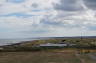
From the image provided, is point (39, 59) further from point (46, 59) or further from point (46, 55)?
point (46, 55)

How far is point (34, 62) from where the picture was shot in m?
39.2

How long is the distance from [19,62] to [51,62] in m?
5.04

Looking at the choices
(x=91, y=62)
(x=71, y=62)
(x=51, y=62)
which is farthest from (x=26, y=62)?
(x=91, y=62)

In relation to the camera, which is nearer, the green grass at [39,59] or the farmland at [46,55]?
the green grass at [39,59]

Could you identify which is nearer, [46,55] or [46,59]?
[46,59]

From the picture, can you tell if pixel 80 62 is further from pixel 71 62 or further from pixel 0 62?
pixel 0 62

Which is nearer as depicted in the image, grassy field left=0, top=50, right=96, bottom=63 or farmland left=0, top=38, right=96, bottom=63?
grassy field left=0, top=50, right=96, bottom=63

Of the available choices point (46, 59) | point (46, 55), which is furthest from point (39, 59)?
point (46, 55)

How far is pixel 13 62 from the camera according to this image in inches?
1535

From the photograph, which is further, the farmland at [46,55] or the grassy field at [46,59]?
the farmland at [46,55]

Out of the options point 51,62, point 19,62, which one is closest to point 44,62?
point 51,62

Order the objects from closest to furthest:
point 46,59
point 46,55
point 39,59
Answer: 1. point 46,59
2. point 39,59
3. point 46,55

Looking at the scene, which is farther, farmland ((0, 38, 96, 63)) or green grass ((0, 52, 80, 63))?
farmland ((0, 38, 96, 63))

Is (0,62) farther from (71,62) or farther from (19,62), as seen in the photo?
(71,62)
